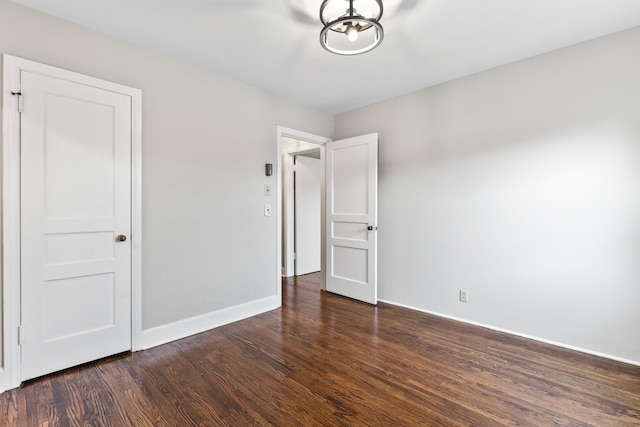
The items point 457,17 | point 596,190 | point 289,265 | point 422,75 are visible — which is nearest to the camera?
point 457,17

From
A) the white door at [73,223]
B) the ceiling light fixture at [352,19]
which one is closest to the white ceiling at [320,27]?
the ceiling light fixture at [352,19]

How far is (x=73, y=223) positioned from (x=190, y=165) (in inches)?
38.3

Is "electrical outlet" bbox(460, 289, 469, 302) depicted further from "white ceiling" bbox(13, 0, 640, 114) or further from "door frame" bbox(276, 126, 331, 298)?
"white ceiling" bbox(13, 0, 640, 114)

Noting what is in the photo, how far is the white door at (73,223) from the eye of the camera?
192cm

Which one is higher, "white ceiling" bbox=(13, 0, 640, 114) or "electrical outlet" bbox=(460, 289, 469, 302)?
"white ceiling" bbox=(13, 0, 640, 114)

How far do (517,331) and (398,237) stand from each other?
1435 mm

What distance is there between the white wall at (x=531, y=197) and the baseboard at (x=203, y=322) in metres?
1.59

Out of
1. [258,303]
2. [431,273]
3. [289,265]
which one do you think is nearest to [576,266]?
[431,273]

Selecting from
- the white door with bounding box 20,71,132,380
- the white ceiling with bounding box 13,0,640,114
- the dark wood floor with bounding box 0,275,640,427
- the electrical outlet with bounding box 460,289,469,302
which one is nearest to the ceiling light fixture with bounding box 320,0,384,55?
the white ceiling with bounding box 13,0,640,114

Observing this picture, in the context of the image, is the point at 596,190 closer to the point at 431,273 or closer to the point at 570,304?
the point at 570,304

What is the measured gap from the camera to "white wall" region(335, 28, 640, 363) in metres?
2.20

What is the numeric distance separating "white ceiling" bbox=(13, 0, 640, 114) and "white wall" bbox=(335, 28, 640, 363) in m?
0.31

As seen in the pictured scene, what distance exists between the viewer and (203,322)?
277 centimetres

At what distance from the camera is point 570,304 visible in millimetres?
2402
